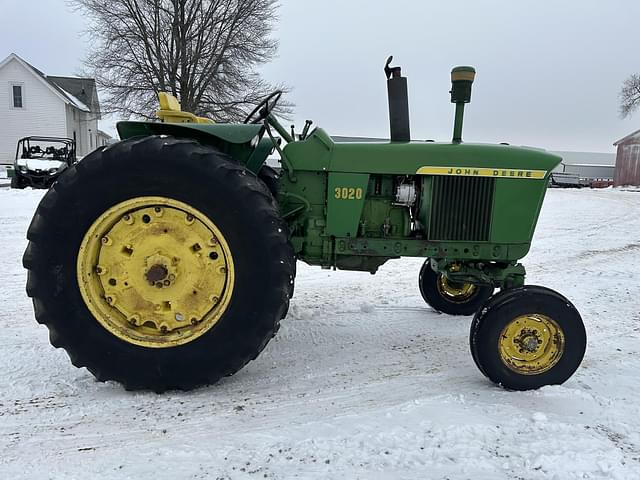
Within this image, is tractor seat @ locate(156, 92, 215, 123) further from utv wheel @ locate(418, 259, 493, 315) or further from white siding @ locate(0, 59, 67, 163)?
white siding @ locate(0, 59, 67, 163)

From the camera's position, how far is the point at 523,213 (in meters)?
3.12

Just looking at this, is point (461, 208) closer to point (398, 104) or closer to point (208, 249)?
point (398, 104)

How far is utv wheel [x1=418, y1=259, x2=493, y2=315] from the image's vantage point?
14.2 feet

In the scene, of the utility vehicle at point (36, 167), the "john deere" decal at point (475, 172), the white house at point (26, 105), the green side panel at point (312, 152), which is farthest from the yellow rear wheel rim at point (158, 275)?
the white house at point (26, 105)

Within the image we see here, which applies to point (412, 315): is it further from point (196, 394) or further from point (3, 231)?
point (3, 231)

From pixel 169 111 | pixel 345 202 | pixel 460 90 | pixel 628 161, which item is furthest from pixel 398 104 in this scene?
pixel 628 161

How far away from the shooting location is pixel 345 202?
3.12 metres

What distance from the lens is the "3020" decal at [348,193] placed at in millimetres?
3107

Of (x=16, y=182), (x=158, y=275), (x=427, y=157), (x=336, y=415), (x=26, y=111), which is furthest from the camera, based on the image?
(x=26, y=111)

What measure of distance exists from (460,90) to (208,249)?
6.05 ft

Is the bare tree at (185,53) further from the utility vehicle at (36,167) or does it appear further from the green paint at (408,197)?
the green paint at (408,197)

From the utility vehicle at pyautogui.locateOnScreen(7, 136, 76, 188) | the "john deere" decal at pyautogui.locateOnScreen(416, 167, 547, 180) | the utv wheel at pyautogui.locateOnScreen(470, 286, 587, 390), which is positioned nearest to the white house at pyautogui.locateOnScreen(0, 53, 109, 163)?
the utility vehicle at pyautogui.locateOnScreen(7, 136, 76, 188)

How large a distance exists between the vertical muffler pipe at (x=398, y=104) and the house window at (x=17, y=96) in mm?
32001

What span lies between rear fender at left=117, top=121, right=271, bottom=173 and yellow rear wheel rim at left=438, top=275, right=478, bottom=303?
197 cm
